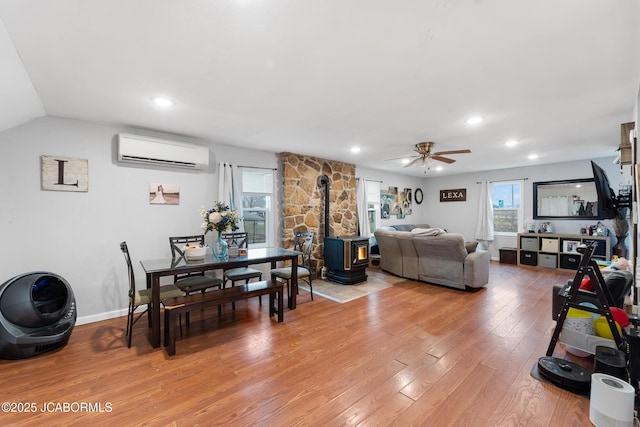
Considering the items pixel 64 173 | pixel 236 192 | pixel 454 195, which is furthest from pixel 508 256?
pixel 64 173

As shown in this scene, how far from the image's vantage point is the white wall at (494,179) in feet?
19.1

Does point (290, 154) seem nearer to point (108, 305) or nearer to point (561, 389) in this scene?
point (108, 305)

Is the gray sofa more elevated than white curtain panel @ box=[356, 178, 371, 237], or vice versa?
white curtain panel @ box=[356, 178, 371, 237]

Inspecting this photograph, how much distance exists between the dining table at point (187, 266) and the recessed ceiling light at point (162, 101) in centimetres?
165

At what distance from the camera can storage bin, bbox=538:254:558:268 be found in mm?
6016

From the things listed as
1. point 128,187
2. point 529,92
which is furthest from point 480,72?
point 128,187

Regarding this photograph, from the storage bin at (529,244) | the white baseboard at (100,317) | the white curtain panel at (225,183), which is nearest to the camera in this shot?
the white baseboard at (100,317)

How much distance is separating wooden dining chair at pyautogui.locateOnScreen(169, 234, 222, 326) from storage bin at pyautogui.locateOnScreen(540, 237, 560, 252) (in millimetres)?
6905

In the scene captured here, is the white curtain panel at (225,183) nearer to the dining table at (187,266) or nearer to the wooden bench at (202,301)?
the dining table at (187,266)

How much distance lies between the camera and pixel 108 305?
3379mm

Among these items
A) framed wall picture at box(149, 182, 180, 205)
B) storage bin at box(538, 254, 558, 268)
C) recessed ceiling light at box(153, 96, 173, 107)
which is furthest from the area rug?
storage bin at box(538, 254, 558, 268)

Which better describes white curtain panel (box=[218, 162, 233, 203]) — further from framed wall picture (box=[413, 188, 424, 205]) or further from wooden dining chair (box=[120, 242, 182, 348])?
framed wall picture (box=[413, 188, 424, 205])

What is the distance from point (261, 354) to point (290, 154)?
11.3 feet

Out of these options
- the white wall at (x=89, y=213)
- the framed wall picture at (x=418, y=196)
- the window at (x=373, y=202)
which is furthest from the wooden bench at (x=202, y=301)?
the framed wall picture at (x=418, y=196)
